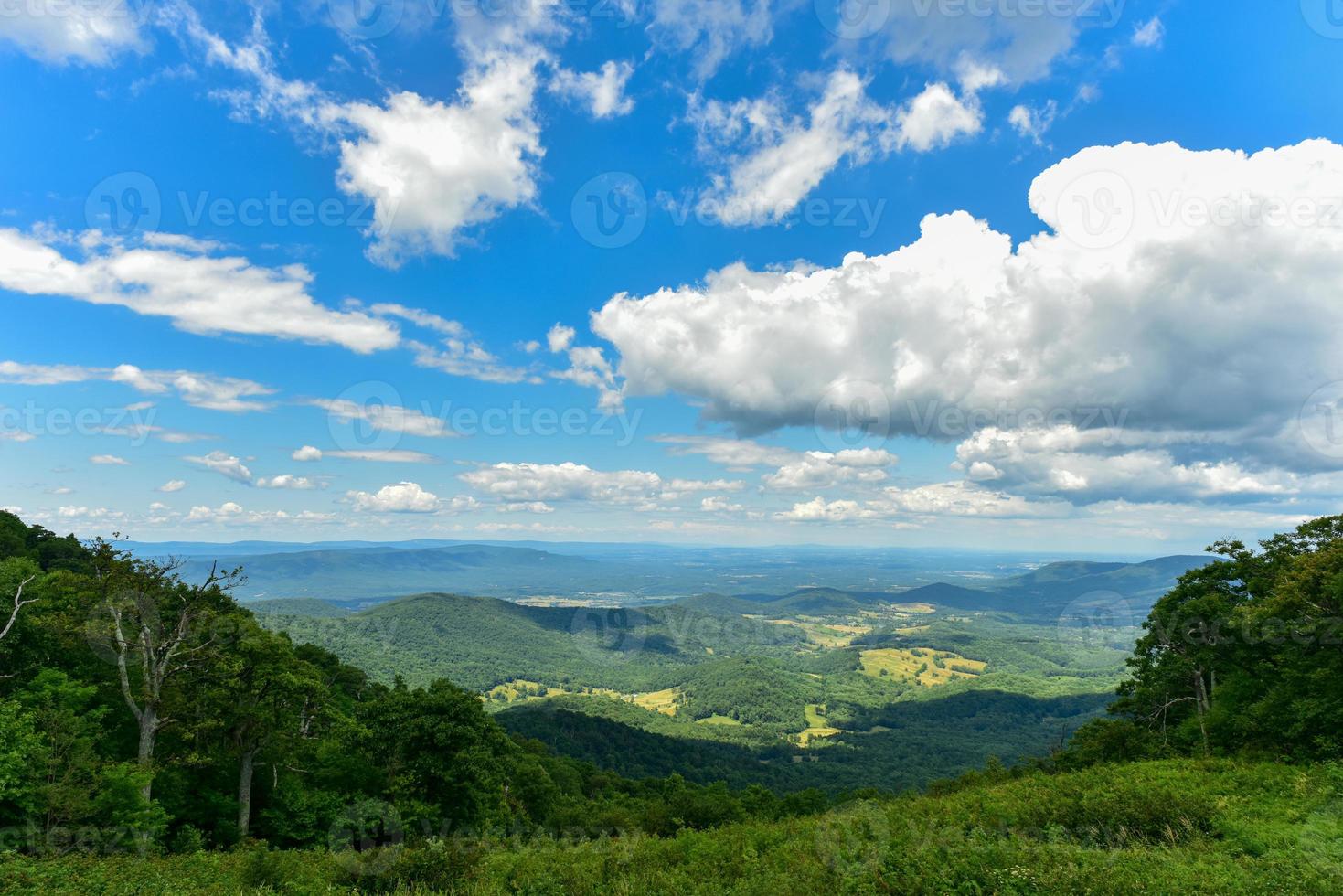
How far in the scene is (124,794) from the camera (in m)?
21.1

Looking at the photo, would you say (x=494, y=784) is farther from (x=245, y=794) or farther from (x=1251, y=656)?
(x=1251, y=656)

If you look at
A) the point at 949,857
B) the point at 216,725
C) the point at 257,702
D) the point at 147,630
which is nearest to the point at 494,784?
the point at 257,702

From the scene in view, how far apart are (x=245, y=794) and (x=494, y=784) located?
11.7 m

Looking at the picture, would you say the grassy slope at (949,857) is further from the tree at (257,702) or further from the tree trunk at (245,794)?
A: the tree at (257,702)

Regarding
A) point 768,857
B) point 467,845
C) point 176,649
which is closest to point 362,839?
point 176,649

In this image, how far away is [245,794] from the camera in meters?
26.9

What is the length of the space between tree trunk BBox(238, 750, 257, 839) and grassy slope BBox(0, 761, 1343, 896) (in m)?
10.0

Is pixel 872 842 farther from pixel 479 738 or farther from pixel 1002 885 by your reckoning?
pixel 479 738

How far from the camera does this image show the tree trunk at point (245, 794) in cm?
2619

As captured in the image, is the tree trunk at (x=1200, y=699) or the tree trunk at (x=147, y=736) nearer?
the tree trunk at (x=147, y=736)

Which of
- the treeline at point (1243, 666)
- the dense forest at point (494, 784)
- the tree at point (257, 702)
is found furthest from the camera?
the tree at point (257, 702)

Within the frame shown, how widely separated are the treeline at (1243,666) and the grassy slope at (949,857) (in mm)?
4409

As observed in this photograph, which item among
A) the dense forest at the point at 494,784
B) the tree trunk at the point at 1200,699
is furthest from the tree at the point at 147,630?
the tree trunk at the point at 1200,699

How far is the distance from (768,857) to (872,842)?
2.60 metres
